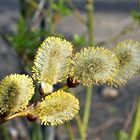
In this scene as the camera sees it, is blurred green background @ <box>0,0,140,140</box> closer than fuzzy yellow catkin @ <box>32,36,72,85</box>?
No

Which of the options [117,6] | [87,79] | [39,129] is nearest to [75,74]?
[87,79]

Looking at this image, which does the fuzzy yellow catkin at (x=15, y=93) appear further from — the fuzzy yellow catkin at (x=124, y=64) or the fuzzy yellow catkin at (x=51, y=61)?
the fuzzy yellow catkin at (x=124, y=64)

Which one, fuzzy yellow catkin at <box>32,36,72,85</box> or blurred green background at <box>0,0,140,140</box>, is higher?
blurred green background at <box>0,0,140,140</box>

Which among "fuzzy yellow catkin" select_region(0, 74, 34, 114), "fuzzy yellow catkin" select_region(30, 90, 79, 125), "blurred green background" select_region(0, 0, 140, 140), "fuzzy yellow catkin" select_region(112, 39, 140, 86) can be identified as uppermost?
"blurred green background" select_region(0, 0, 140, 140)

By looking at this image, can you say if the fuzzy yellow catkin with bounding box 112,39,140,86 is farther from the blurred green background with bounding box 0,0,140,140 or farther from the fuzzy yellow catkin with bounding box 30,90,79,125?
the blurred green background with bounding box 0,0,140,140

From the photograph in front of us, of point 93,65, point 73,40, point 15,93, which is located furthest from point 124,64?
point 73,40

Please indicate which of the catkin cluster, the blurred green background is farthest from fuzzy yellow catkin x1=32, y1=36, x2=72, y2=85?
the blurred green background

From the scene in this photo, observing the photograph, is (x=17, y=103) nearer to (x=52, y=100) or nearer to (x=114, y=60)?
(x=52, y=100)

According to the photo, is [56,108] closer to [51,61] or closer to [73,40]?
[51,61]
